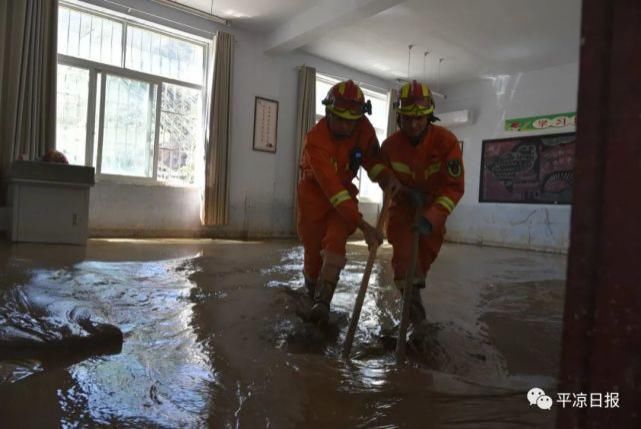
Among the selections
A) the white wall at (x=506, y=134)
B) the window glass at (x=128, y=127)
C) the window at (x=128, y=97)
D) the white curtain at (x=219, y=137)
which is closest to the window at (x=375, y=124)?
the white wall at (x=506, y=134)

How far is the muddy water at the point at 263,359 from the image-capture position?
1051mm

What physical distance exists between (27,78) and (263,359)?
16.8 ft

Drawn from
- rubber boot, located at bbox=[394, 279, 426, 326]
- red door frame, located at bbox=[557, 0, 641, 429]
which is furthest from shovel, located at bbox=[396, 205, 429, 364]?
red door frame, located at bbox=[557, 0, 641, 429]

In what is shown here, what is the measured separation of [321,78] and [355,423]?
769cm

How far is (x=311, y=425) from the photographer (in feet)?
3.29

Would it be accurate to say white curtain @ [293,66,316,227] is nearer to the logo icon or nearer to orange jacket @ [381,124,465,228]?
orange jacket @ [381,124,465,228]

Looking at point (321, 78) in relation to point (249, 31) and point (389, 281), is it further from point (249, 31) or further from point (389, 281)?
point (389, 281)

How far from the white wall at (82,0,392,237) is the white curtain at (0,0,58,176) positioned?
0.84m

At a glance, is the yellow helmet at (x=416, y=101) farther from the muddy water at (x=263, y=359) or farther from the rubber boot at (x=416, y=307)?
the muddy water at (x=263, y=359)

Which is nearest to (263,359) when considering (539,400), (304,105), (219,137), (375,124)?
(539,400)

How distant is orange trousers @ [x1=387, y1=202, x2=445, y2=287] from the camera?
7.07 ft

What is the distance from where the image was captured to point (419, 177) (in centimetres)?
224

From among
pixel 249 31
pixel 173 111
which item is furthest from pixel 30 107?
pixel 249 31

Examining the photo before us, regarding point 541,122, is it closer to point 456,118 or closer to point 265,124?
point 456,118
